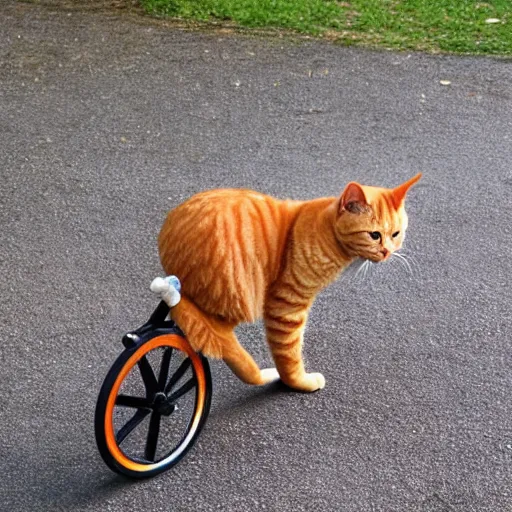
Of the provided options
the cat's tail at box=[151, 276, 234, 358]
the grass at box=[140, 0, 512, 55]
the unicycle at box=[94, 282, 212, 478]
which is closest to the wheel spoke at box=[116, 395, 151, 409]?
the unicycle at box=[94, 282, 212, 478]

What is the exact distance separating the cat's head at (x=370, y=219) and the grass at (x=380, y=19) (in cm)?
283

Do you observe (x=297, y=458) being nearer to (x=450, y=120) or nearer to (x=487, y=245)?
(x=487, y=245)

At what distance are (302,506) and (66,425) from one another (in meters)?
0.79

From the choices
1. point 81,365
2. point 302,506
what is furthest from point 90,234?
point 302,506

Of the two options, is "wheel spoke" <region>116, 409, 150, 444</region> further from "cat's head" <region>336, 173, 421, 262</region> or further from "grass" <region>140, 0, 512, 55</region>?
"grass" <region>140, 0, 512, 55</region>

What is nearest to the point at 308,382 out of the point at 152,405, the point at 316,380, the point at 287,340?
the point at 316,380

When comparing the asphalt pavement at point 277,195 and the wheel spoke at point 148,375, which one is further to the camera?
the asphalt pavement at point 277,195

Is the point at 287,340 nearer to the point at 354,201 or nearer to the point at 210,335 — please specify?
the point at 210,335

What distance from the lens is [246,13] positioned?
201 inches

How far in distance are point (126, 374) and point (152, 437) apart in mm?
280

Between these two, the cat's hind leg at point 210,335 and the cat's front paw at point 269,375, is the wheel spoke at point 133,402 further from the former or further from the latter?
the cat's front paw at point 269,375

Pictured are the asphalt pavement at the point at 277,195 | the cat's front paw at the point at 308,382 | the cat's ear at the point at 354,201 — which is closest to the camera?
the cat's ear at the point at 354,201

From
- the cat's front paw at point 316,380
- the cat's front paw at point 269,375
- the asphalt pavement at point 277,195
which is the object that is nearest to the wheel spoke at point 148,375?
the asphalt pavement at point 277,195

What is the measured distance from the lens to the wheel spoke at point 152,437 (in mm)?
2236
